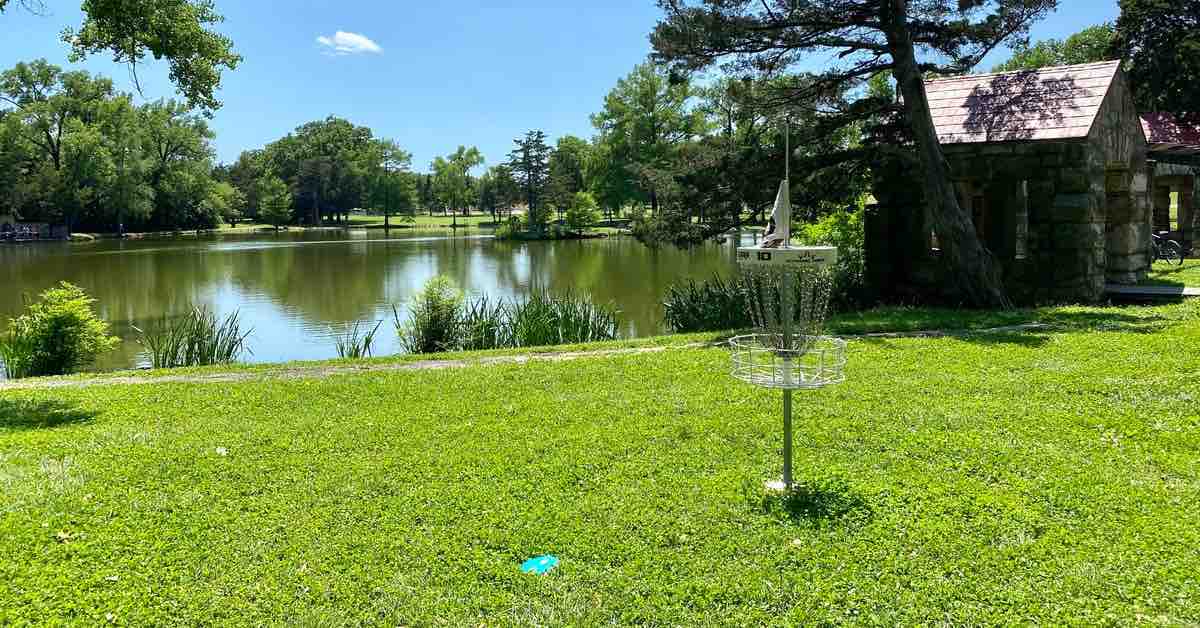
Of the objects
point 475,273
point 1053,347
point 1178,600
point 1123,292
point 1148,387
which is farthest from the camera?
point 475,273

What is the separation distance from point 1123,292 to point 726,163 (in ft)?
20.9

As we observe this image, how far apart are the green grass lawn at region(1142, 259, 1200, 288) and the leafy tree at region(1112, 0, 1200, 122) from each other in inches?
219

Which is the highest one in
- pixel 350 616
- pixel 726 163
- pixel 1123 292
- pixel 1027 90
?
pixel 1027 90

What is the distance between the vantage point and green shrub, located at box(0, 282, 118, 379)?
10.5 meters

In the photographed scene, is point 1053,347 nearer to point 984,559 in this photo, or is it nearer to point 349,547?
point 984,559

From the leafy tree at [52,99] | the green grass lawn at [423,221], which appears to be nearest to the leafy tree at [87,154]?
the leafy tree at [52,99]

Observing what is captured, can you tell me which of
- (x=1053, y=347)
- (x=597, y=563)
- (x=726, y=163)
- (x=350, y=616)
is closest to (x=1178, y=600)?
(x=597, y=563)

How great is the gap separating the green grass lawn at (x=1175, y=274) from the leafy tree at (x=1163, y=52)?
555cm

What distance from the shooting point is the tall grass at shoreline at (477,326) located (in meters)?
11.8

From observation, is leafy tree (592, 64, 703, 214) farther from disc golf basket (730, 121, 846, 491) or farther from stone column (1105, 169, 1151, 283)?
disc golf basket (730, 121, 846, 491)

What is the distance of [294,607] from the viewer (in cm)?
355

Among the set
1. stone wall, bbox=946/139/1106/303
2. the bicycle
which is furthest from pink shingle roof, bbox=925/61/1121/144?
the bicycle

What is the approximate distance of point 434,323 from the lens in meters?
11.8

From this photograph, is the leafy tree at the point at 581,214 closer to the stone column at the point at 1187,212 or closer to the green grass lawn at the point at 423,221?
the green grass lawn at the point at 423,221
